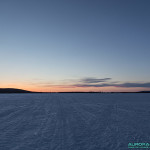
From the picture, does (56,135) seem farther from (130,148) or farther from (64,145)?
(130,148)

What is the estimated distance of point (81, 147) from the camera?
8750 mm

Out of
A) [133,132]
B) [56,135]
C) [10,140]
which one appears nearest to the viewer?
[10,140]

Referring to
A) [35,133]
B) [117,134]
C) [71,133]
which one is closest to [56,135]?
[71,133]

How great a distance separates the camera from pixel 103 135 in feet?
36.7

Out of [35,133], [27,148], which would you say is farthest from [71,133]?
[27,148]

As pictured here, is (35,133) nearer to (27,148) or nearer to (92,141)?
(27,148)

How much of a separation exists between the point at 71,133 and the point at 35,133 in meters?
2.93

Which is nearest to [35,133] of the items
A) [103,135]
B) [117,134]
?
[103,135]

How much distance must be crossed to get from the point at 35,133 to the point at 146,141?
821 centimetres

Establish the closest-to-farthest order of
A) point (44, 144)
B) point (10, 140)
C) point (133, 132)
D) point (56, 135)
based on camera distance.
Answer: point (44, 144) → point (10, 140) → point (56, 135) → point (133, 132)

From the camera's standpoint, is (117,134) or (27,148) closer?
(27,148)

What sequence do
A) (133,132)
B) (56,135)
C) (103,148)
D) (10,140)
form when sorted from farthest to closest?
(133,132) < (56,135) < (10,140) < (103,148)

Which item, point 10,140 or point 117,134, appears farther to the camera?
point 117,134

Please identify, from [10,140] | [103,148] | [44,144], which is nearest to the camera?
[103,148]
